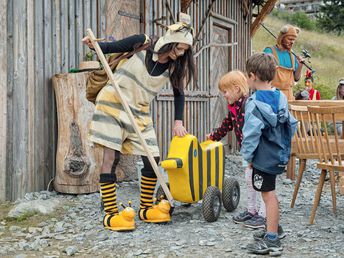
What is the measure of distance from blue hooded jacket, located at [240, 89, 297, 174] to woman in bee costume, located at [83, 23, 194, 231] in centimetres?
86

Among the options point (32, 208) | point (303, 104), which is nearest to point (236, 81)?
point (303, 104)

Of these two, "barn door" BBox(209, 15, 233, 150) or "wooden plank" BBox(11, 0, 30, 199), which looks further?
"barn door" BBox(209, 15, 233, 150)

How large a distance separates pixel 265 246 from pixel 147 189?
4.08 ft

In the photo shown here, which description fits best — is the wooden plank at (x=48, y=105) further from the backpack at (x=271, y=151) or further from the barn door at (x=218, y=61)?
the barn door at (x=218, y=61)

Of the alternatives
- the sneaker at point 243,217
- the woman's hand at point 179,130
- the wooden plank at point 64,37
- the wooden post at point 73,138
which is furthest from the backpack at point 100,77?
the sneaker at point 243,217

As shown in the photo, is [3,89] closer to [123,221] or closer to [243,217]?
[123,221]

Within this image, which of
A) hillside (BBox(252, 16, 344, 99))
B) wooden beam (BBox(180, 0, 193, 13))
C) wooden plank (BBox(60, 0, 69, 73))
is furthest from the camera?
hillside (BBox(252, 16, 344, 99))

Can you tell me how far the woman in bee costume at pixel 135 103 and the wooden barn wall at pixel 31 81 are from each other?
1277 mm

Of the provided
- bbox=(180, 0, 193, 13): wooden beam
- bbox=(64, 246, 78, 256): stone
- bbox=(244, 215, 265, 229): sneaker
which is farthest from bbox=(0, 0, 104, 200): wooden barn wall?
bbox=(180, 0, 193, 13): wooden beam

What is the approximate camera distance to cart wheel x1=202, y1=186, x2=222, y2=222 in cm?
454

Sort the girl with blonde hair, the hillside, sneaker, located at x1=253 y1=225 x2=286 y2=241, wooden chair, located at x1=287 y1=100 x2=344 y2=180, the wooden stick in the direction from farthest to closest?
the hillside
wooden chair, located at x1=287 y1=100 x2=344 y2=180
the girl with blonde hair
the wooden stick
sneaker, located at x1=253 y1=225 x2=286 y2=241

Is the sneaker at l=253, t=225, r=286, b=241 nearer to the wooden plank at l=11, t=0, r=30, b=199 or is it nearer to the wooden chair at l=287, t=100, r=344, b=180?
the wooden chair at l=287, t=100, r=344, b=180

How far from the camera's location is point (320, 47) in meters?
35.5

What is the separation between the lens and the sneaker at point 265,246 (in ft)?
12.3
